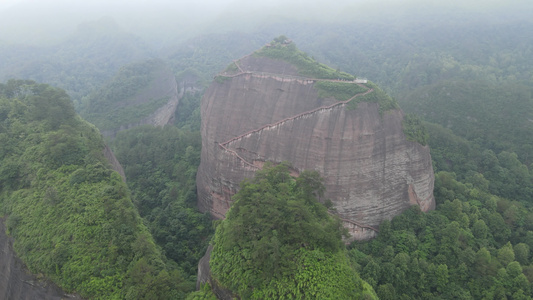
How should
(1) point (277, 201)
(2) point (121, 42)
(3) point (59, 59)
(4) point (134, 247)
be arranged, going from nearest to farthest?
(1) point (277, 201) < (4) point (134, 247) < (3) point (59, 59) < (2) point (121, 42)

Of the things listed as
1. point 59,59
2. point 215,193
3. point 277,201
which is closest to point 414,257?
point 277,201

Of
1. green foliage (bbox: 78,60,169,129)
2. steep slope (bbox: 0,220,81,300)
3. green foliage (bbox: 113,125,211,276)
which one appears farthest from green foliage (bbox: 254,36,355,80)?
green foliage (bbox: 78,60,169,129)

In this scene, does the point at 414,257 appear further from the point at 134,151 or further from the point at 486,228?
the point at 134,151

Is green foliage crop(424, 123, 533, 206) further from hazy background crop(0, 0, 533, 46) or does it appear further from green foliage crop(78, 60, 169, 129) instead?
hazy background crop(0, 0, 533, 46)

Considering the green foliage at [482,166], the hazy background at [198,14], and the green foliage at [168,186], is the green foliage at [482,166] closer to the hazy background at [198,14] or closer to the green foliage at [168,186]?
the green foliage at [168,186]

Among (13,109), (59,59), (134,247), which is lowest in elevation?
(59,59)
